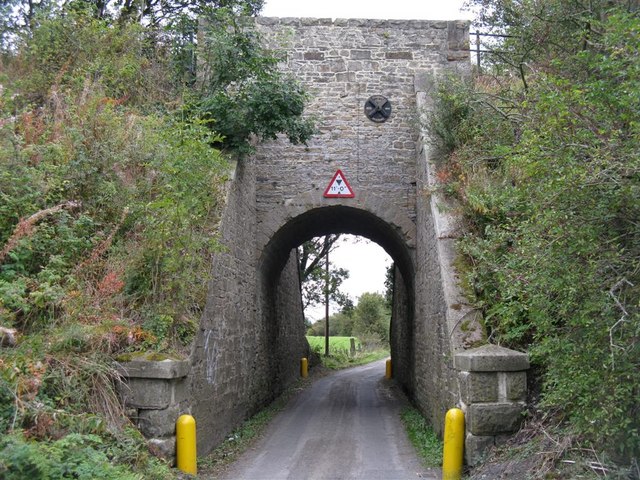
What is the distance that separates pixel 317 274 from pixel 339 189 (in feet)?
69.6

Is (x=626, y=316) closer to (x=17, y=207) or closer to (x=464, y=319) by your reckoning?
(x=464, y=319)

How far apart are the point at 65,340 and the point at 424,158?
713 cm

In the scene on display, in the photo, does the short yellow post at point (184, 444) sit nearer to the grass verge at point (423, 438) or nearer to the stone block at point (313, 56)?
the grass verge at point (423, 438)

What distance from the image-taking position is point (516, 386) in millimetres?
6332

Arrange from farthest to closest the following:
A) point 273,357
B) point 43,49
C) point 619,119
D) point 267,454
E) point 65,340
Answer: point 273,357 → point 43,49 → point 267,454 → point 65,340 → point 619,119

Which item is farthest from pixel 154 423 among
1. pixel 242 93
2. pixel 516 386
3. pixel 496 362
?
pixel 242 93

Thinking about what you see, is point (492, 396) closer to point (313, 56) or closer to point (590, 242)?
point (590, 242)

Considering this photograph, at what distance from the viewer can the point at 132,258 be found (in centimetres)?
660

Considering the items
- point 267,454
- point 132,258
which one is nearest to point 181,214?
point 132,258

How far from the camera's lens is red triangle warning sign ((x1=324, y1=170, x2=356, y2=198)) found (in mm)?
11602

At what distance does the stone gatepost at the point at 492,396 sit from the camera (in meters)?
6.21

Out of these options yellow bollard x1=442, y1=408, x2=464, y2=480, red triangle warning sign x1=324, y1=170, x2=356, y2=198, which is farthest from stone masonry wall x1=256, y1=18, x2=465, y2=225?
yellow bollard x1=442, y1=408, x2=464, y2=480

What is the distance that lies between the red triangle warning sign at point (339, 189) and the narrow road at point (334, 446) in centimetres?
438

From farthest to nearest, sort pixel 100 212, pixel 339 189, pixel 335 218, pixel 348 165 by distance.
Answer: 1. pixel 335 218
2. pixel 348 165
3. pixel 339 189
4. pixel 100 212
